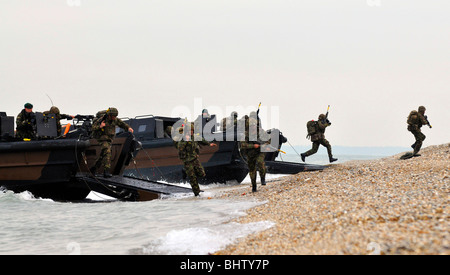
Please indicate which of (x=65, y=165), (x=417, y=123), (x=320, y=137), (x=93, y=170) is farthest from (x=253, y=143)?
(x=417, y=123)

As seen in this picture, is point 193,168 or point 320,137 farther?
point 320,137

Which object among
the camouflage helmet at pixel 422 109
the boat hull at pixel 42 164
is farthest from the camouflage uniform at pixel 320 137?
the boat hull at pixel 42 164

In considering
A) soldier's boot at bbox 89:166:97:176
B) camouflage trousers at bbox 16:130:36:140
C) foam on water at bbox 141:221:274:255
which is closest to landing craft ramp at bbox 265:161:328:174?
soldier's boot at bbox 89:166:97:176

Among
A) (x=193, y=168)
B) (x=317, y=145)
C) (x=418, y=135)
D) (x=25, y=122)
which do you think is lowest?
(x=193, y=168)

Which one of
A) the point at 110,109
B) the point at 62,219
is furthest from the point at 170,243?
the point at 110,109

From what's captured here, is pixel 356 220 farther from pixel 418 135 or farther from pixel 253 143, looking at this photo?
pixel 418 135

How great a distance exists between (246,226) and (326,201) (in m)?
1.81

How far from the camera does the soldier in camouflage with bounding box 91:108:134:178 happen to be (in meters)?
13.0

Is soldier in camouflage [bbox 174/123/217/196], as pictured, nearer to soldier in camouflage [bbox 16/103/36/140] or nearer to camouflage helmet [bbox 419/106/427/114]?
soldier in camouflage [bbox 16/103/36/140]

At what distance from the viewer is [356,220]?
5938mm

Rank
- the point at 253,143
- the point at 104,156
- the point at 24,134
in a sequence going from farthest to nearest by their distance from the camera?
the point at 24,134 → the point at 104,156 → the point at 253,143

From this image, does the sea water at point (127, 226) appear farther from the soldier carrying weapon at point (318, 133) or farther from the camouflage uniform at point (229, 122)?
the soldier carrying weapon at point (318, 133)

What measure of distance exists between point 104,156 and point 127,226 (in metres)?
5.22
